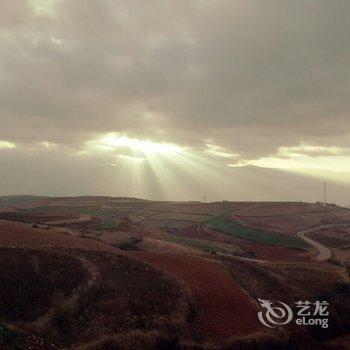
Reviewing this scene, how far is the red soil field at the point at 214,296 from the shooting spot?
33156mm

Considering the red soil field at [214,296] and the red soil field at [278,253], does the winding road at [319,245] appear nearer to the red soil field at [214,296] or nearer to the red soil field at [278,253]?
the red soil field at [278,253]

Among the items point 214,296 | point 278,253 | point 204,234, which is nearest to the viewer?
point 214,296

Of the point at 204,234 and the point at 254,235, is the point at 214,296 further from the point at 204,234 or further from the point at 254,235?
the point at 254,235

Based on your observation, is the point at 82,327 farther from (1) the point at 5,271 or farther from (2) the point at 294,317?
(2) the point at 294,317

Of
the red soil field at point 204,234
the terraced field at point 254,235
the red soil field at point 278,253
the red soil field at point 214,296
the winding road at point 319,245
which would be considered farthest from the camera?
the red soil field at point 204,234

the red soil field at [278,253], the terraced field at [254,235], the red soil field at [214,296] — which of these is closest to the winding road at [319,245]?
the red soil field at [278,253]

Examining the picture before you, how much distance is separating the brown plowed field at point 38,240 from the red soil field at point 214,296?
20.3ft

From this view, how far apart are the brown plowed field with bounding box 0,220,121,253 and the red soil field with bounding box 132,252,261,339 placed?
20.3ft

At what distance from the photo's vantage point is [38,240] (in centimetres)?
4712

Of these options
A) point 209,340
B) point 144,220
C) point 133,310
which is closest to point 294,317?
point 209,340

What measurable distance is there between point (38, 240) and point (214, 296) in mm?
21820

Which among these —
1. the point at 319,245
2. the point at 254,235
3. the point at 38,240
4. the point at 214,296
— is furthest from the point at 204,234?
the point at 214,296

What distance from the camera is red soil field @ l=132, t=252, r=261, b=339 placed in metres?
33.2

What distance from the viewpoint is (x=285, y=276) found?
171ft
